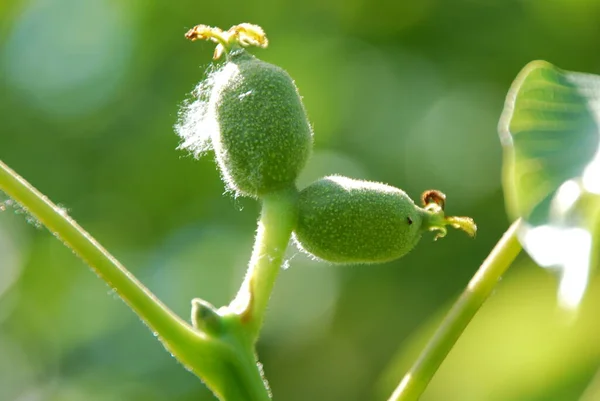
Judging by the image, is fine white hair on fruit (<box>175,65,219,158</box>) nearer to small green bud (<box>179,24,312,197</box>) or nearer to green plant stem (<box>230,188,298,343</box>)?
small green bud (<box>179,24,312,197</box>)

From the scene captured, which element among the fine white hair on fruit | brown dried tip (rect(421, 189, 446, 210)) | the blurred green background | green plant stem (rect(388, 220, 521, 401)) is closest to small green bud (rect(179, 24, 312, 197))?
the fine white hair on fruit

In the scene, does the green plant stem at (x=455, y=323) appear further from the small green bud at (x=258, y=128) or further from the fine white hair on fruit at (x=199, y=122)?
the fine white hair on fruit at (x=199, y=122)

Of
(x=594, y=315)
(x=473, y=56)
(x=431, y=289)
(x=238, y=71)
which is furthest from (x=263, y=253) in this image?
(x=473, y=56)

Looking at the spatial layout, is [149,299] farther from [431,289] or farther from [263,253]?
[431,289]

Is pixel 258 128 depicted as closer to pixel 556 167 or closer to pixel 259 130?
pixel 259 130

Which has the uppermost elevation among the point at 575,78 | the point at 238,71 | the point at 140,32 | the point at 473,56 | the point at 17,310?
the point at 140,32
